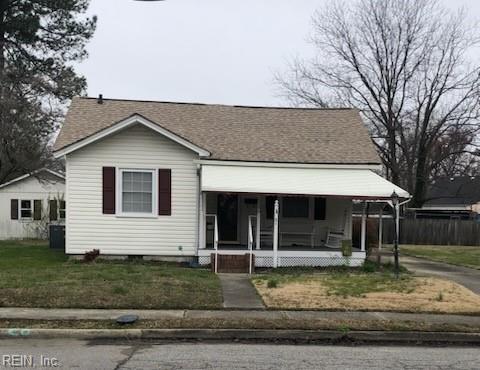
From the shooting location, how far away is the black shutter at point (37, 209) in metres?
31.0

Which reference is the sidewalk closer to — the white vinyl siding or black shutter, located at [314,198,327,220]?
the white vinyl siding

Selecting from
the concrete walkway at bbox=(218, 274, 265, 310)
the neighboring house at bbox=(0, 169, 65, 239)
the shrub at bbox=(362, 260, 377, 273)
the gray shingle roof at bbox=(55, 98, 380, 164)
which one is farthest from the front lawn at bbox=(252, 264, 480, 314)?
the neighboring house at bbox=(0, 169, 65, 239)

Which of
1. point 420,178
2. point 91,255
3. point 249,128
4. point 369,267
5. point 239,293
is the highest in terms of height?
point 249,128

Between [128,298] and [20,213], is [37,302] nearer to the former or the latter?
[128,298]

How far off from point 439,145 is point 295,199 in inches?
930

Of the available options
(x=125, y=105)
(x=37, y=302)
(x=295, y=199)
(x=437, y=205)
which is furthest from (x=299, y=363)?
(x=437, y=205)

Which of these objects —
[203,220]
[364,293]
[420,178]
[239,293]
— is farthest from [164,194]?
[420,178]

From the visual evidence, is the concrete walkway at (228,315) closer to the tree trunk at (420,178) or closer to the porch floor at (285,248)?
the porch floor at (285,248)

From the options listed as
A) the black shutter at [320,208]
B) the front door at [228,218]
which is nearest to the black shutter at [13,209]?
the front door at [228,218]

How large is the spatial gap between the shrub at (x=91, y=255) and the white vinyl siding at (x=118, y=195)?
0.53ft

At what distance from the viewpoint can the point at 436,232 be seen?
3253cm

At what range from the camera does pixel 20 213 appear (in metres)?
31.5

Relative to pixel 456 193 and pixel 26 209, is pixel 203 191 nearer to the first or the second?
pixel 26 209

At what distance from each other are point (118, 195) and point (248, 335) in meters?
9.16
